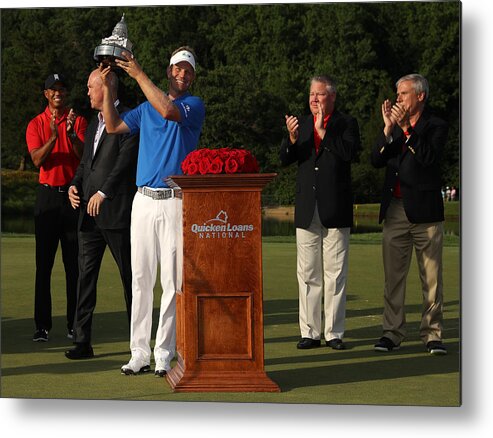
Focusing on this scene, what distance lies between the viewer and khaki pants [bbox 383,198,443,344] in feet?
28.2

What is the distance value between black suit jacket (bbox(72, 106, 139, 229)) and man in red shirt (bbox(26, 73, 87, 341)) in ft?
2.56

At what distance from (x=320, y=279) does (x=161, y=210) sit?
1785 millimetres

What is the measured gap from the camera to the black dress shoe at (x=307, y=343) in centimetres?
872

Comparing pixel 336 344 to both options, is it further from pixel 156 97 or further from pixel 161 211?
pixel 156 97

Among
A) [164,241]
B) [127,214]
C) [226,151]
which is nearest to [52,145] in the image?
[127,214]

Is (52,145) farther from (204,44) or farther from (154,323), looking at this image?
(204,44)

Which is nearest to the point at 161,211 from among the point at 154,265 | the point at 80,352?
the point at 154,265

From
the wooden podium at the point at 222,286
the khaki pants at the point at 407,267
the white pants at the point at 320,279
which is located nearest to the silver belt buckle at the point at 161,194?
the wooden podium at the point at 222,286

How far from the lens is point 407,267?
28.5ft

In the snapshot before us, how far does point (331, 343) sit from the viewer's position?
8766mm

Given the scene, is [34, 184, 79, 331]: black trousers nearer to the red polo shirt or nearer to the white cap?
the red polo shirt

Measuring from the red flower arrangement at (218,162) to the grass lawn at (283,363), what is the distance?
133 cm

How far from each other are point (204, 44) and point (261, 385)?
3111cm

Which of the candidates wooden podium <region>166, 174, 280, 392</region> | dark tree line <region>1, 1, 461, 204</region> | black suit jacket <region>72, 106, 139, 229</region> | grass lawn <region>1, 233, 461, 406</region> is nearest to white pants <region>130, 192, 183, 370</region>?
grass lawn <region>1, 233, 461, 406</region>
